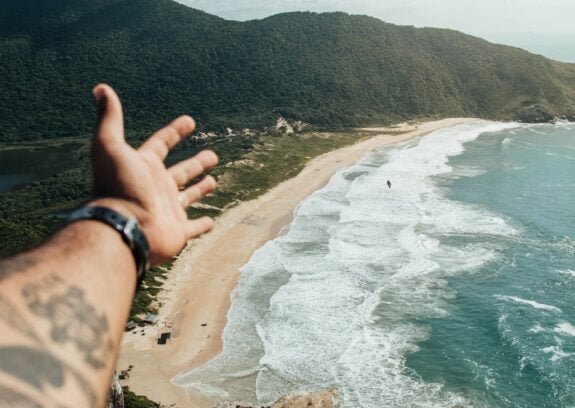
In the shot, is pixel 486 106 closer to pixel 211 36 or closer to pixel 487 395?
pixel 211 36

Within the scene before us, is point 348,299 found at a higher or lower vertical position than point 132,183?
lower

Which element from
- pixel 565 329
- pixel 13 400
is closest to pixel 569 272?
pixel 565 329

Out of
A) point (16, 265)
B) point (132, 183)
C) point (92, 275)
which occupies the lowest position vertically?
point (92, 275)

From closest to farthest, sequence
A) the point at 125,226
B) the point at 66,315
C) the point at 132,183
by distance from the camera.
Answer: the point at 66,315 → the point at 125,226 → the point at 132,183

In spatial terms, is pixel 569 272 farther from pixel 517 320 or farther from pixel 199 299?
pixel 199 299

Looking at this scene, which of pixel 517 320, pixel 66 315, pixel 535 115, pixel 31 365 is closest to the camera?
pixel 31 365

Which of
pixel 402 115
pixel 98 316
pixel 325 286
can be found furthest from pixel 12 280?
pixel 402 115

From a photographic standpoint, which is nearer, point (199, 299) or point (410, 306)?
point (410, 306)
